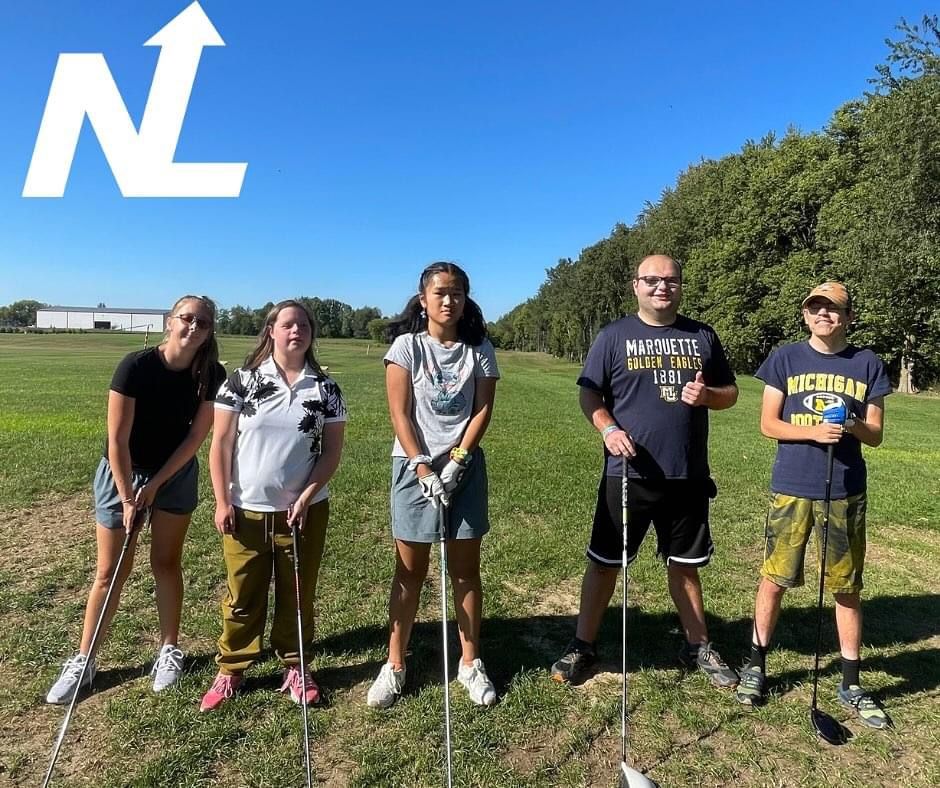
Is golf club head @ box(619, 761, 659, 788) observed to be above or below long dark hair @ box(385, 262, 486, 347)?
below

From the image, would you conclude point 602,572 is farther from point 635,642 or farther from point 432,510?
point 432,510

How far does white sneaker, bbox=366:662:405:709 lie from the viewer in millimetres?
3504

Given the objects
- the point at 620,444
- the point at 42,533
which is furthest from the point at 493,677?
the point at 42,533

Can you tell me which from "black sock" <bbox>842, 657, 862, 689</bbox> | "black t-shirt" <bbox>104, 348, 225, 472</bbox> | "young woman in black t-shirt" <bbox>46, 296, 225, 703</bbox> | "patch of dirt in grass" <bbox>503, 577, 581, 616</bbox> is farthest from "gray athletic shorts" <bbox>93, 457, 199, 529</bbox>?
"black sock" <bbox>842, 657, 862, 689</bbox>

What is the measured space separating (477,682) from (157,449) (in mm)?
2268

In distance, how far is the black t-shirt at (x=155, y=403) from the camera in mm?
3408

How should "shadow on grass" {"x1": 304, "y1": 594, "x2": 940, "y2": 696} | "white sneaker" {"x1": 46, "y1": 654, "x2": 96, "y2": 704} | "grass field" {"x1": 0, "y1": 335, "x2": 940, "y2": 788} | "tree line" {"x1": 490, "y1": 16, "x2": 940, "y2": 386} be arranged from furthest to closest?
"tree line" {"x1": 490, "y1": 16, "x2": 940, "y2": 386} → "shadow on grass" {"x1": 304, "y1": 594, "x2": 940, "y2": 696} → "white sneaker" {"x1": 46, "y1": 654, "x2": 96, "y2": 704} → "grass field" {"x1": 0, "y1": 335, "x2": 940, "y2": 788}

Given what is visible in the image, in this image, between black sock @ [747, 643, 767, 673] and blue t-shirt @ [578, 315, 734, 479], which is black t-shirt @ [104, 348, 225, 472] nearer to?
blue t-shirt @ [578, 315, 734, 479]

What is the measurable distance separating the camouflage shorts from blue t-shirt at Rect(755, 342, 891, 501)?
7cm

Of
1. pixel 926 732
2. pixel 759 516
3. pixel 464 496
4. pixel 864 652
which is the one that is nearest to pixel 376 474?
pixel 759 516

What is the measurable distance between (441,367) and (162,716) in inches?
93.8

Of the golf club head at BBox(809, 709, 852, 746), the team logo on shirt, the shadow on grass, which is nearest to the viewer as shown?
the golf club head at BBox(809, 709, 852, 746)

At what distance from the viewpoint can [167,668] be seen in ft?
12.1

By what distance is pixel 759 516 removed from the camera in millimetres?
7660
